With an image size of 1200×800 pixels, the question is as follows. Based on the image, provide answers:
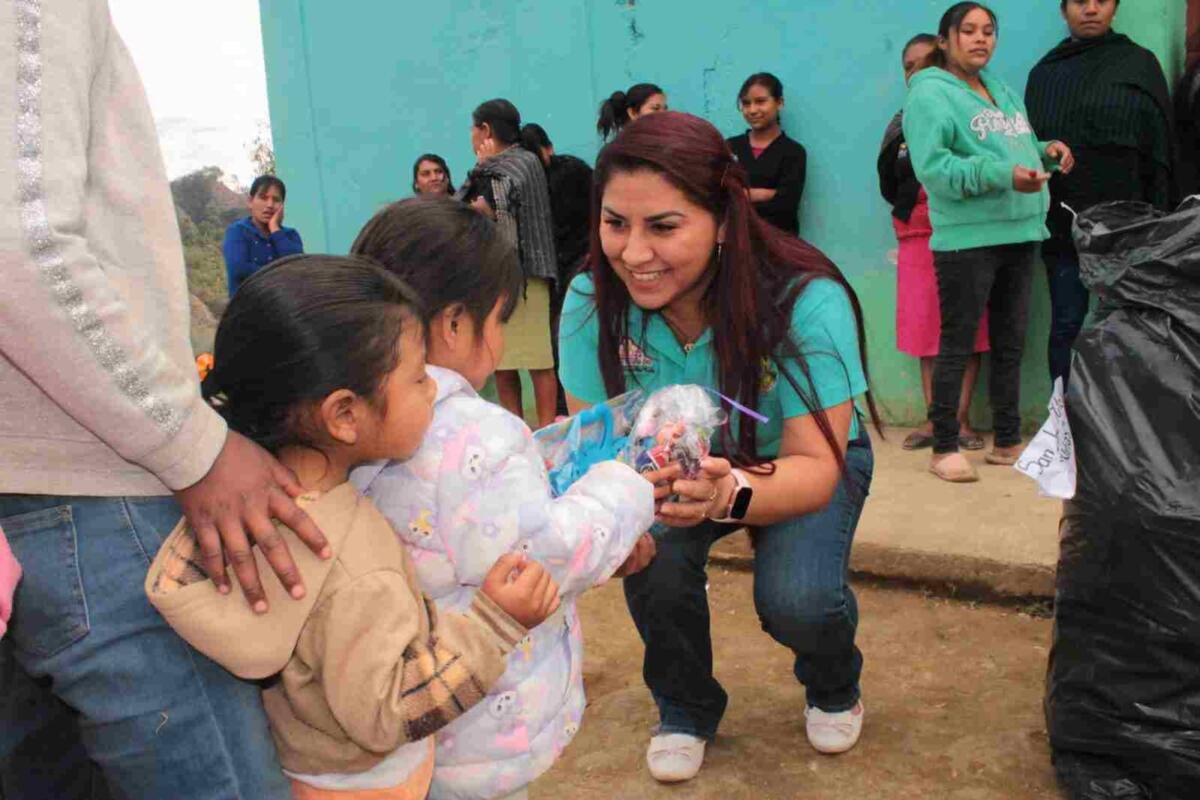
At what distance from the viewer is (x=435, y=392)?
1502mm

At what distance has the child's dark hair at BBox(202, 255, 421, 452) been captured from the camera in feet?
4.56

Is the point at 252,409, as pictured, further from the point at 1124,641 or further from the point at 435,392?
the point at 1124,641

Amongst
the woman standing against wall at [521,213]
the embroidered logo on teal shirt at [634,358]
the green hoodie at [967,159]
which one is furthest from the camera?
the woman standing against wall at [521,213]

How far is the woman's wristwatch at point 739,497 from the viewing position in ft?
6.80

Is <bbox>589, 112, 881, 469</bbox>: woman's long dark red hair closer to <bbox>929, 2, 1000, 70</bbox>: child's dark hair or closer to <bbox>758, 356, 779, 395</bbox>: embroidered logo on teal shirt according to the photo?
<bbox>758, 356, 779, 395</bbox>: embroidered logo on teal shirt

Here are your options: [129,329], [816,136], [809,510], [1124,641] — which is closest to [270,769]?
[129,329]

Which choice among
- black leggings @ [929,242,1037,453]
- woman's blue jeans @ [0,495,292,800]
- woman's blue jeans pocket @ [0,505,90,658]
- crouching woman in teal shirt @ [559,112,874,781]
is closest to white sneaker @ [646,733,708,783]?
crouching woman in teal shirt @ [559,112,874,781]

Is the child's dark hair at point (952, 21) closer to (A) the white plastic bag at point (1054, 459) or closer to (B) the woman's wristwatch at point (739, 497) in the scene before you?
(A) the white plastic bag at point (1054, 459)

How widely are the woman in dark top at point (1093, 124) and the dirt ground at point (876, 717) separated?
5.18ft

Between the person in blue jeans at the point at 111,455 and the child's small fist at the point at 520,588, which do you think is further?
the child's small fist at the point at 520,588

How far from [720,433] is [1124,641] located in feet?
2.85

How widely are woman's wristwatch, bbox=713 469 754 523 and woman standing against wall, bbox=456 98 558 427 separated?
2.87 meters

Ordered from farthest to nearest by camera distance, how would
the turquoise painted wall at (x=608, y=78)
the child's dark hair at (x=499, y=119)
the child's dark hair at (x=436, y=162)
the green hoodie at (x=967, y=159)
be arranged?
1. the child's dark hair at (x=436, y=162)
2. the child's dark hair at (x=499, y=119)
3. the turquoise painted wall at (x=608, y=78)
4. the green hoodie at (x=967, y=159)

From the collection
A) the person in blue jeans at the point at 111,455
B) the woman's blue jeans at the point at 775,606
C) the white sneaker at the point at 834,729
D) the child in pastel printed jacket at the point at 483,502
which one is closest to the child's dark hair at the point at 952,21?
the woman's blue jeans at the point at 775,606
